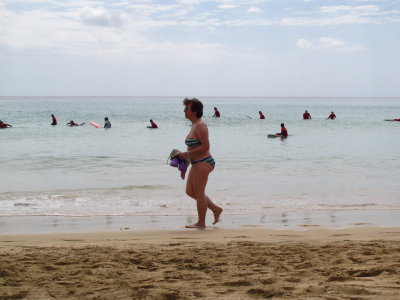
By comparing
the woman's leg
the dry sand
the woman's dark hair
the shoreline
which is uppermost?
the woman's dark hair

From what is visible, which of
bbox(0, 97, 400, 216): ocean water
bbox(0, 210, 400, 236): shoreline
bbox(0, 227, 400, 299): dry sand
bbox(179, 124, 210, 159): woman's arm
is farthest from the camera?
bbox(0, 97, 400, 216): ocean water

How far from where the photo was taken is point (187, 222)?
752 centimetres

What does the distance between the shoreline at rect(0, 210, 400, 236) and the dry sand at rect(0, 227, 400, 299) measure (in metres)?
0.58

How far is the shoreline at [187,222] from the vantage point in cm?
703

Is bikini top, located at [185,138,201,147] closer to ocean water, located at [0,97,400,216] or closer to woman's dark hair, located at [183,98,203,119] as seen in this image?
woman's dark hair, located at [183,98,203,119]

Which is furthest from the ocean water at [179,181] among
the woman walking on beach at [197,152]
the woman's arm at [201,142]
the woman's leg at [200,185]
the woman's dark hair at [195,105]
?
the woman's dark hair at [195,105]

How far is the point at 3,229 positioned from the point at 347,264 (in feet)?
14.8

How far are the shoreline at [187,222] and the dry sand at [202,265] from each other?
582mm

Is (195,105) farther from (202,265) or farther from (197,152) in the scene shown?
(202,265)

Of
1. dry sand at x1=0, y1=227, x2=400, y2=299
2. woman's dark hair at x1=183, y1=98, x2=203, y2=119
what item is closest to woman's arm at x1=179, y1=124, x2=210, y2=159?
woman's dark hair at x1=183, y1=98, x2=203, y2=119

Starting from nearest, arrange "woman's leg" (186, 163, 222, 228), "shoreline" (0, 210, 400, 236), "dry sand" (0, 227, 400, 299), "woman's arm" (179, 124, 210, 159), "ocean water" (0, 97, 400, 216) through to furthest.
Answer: "dry sand" (0, 227, 400, 299) → "woman's arm" (179, 124, 210, 159) → "woman's leg" (186, 163, 222, 228) → "shoreline" (0, 210, 400, 236) → "ocean water" (0, 97, 400, 216)

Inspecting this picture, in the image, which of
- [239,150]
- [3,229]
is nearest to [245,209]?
[3,229]

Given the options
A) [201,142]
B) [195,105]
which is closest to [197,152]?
[201,142]

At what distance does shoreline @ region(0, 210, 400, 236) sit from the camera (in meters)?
7.03
